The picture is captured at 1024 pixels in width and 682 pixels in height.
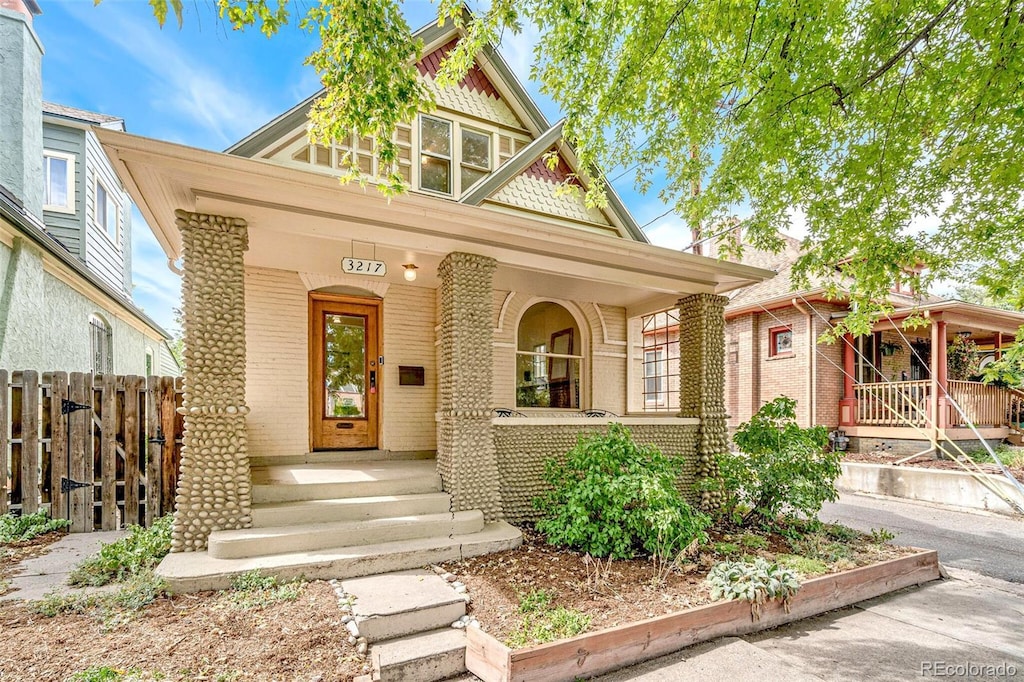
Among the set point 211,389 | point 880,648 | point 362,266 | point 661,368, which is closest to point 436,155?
point 362,266

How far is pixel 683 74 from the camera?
16.0ft

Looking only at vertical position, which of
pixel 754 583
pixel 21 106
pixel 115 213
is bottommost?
pixel 754 583

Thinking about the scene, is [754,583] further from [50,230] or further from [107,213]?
[107,213]

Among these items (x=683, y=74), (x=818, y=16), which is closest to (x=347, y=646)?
(x=683, y=74)

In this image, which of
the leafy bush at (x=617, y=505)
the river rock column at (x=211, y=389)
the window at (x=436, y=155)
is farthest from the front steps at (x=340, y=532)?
the window at (x=436, y=155)

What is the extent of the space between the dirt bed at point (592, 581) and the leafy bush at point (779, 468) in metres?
0.65

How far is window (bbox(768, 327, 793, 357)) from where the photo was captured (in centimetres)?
1256

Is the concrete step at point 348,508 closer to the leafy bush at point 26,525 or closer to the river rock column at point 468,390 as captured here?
the river rock column at point 468,390

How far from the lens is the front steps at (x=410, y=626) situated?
120 inches

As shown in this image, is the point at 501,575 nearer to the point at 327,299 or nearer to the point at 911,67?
the point at 327,299

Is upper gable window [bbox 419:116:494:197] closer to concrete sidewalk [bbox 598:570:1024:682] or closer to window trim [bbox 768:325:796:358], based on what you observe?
concrete sidewalk [bbox 598:570:1024:682]

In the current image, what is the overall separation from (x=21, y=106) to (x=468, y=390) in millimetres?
9449

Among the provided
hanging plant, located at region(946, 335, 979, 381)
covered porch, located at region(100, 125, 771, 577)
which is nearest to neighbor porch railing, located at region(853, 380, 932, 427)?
hanging plant, located at region(946, 335, 979, 381)

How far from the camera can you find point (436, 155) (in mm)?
7035
